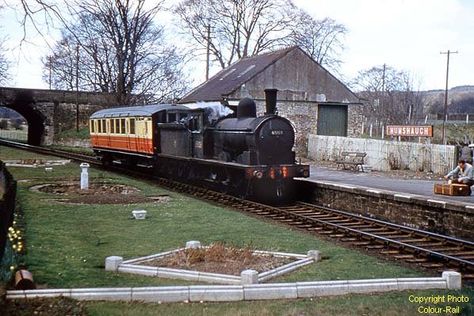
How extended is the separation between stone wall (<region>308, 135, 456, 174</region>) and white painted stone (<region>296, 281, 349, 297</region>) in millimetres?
19371

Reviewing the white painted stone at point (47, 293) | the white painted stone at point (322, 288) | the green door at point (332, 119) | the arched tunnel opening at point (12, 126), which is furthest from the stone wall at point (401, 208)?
the arched tunnel opening at point (12, 126)

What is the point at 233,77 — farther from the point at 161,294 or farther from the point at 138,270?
the point at 161,294

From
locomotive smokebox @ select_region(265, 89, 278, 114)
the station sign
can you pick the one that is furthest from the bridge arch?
locomotive smokebox @ select_region(265, 89, 278, 114)

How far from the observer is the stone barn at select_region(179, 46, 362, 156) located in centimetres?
3569

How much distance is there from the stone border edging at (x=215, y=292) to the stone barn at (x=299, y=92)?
1075 inches

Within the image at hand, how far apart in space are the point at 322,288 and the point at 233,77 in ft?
104

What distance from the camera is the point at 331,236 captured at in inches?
508

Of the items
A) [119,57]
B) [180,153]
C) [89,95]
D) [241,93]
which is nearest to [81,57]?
[89,95]

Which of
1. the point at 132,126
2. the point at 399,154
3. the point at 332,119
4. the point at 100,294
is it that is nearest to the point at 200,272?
the point at 100,294

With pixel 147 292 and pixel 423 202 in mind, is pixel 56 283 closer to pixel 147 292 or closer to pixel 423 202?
pixel 147 292

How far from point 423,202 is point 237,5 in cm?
4118

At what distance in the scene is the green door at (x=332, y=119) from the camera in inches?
1513

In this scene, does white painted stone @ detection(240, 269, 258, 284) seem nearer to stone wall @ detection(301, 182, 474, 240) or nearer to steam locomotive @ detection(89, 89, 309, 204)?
stone wall @ detection(301, 182, 474, 240)

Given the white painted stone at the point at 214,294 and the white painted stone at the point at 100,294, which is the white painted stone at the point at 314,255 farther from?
the white painted stone at the point at 100,294
